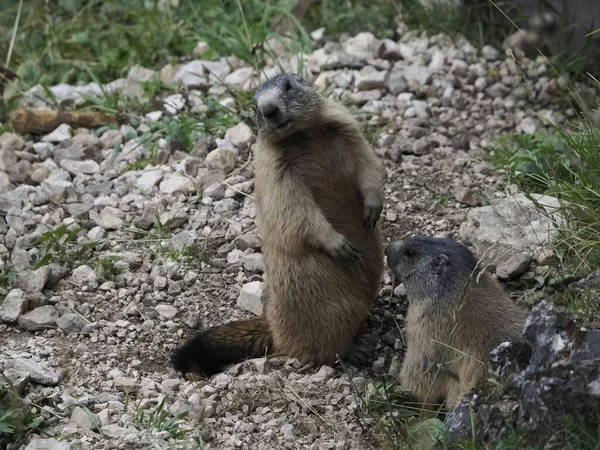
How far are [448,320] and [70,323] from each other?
2.30 meters

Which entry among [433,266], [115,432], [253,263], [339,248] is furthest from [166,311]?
[433,266]

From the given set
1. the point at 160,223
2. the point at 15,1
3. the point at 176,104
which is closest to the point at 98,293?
the point at 160,223

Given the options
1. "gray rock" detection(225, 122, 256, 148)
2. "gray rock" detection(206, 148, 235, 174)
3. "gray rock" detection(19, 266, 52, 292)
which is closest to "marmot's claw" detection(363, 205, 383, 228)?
"gray rock" detection(206, 148, 235, 174)

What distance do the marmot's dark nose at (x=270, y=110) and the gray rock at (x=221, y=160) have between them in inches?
61.0

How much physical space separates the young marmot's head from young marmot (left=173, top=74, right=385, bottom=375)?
0.40 meters

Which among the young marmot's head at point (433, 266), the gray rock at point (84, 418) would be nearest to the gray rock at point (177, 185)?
the young marmot's head at point (433, 266)

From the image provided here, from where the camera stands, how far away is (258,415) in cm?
473

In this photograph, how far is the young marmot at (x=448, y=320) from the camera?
4.61 m

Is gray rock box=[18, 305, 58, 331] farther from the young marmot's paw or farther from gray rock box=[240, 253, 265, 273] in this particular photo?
the young marmot's paw

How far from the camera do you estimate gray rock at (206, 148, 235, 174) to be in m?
6.71

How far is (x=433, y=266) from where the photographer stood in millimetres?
4906

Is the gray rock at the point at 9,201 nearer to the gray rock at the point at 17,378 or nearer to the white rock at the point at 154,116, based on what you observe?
the white rock at the point at 154,116

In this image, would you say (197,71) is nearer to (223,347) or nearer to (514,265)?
(223,347)

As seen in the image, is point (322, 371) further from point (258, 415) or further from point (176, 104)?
point (176, 104)
